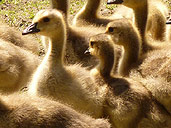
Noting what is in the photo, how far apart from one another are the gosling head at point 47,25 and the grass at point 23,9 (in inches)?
79.8

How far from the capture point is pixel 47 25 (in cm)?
389

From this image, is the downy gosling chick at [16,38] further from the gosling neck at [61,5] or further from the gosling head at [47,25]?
the gosling head at [47,25]

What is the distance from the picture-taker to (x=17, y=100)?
305cm

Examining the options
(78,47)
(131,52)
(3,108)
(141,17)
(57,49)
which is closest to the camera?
(3,108)

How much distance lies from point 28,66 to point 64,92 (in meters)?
0.87

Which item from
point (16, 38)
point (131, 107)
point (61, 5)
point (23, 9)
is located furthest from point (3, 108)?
point (23, 9)

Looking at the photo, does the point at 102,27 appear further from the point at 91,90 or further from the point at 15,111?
the point at 15,111

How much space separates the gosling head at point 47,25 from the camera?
12.8ft

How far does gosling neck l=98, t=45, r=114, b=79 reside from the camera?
372 cm

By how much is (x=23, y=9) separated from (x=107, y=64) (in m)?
3.09

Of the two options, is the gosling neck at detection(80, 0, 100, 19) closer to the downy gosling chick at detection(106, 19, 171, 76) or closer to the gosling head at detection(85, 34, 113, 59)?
the downy gosling chick at detection(106, 19, 171, 76)

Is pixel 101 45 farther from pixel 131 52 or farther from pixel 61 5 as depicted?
pixel 61 5

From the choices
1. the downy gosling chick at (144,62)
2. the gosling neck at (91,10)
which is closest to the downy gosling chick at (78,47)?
the downy gosling chick at (144,62)

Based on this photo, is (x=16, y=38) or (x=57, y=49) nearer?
(x=57, y=49)
